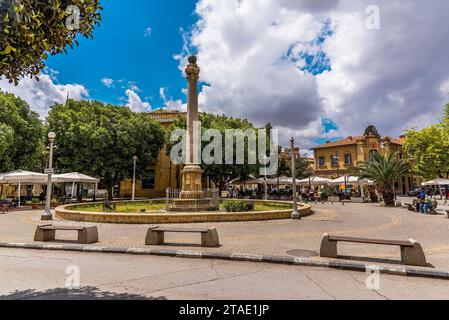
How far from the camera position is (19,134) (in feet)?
91.0

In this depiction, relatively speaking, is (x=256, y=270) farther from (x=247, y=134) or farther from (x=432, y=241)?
(x=247, y=134)

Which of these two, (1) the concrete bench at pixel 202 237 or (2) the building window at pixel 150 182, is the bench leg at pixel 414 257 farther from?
(2) the building window at pixel 150 182

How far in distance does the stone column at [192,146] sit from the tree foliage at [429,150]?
29.6m

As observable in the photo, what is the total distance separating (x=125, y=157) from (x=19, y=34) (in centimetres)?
2897

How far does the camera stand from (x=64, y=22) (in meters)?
3.81

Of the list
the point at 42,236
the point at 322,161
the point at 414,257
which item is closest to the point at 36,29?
the point at 42,236

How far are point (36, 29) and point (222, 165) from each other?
1165 inches

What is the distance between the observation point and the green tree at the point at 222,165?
33.1 metres

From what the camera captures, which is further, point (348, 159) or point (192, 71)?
point (348, 159)

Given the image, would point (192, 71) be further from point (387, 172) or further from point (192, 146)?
point (387, 172)

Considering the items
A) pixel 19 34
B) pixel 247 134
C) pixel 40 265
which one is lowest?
pixel 40 265

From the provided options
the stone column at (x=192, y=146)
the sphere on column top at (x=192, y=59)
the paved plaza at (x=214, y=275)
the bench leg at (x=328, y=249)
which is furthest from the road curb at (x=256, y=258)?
the sphere on column top at (x=192, y=59)

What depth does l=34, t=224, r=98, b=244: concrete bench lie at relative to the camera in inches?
334
